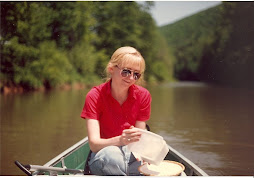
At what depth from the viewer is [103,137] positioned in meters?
1.54

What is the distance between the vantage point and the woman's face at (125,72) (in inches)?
56.5

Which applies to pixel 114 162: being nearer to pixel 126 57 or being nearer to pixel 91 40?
pixel 126 57

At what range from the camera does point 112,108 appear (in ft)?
4.93

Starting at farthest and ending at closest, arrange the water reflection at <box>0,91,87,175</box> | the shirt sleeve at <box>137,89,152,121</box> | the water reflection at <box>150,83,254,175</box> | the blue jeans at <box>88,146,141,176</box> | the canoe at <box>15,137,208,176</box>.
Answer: the water reflection at <box>0,91,87,175</box>, the water reflection at <box>150,83,254,175</box>, the canoe at <box>15,137,208,176</box>, the shirt sleeve at <box>137,89,152,121</box>, the blue jeans at <box>88,146,141,176</box>

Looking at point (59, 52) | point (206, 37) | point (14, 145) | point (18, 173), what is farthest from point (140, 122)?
point (206, 37)

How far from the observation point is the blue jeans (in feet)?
4.60

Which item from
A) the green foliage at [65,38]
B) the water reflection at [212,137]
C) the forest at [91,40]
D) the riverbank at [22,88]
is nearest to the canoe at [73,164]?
the water reflection at [212,137]

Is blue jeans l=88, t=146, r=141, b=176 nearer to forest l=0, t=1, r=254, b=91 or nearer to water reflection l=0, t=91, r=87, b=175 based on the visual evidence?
water reflection l=0, t=91, r=87, b=175

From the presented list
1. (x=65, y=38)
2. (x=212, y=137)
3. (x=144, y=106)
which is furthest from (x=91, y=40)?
(x=144, y=106)

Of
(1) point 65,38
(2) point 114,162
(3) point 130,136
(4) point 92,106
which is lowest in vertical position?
(2) point 114,162

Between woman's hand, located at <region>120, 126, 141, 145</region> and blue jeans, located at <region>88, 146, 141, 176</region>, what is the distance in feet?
0.35

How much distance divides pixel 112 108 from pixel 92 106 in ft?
0.34

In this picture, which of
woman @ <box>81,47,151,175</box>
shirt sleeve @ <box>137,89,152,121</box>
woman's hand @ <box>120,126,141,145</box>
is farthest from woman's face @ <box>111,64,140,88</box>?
woman's hand @ <box>120,126,141,145</box>

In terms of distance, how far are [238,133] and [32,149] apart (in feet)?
11.8
